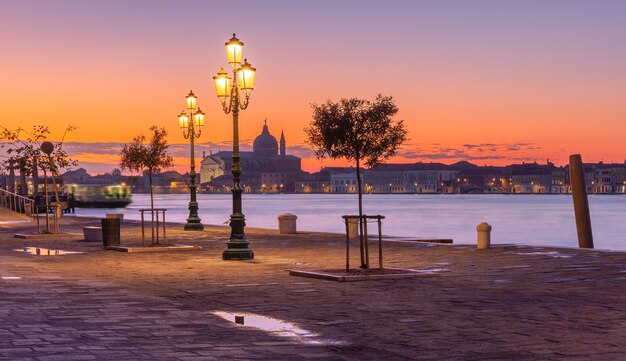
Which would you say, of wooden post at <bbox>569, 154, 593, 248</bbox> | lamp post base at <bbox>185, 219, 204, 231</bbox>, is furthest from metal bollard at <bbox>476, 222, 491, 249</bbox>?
lamp post base at <bbox>185, 219, 204, 231</bbox>

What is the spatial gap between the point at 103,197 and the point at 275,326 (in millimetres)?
145837

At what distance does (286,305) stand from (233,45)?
12.4 m

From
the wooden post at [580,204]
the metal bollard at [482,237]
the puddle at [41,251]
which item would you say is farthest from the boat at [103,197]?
the metal bollard at [482,237]

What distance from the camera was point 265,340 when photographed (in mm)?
11305

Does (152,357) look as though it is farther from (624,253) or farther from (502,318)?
(624,253)

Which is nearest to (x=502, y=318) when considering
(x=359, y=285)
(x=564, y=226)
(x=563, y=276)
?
(x=359, y=285)

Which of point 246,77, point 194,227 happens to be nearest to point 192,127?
point 194,227

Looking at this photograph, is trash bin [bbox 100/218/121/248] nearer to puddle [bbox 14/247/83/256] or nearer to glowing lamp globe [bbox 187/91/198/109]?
puddle [bbox 14/247/83/256]

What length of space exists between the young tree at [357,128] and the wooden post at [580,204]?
818cm

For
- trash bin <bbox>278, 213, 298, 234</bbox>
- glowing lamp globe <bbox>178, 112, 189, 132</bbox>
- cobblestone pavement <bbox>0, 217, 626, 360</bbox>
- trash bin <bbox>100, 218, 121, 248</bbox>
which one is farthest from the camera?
glowing lamp globe <bbox>178, 112, 189, 132</bbox>

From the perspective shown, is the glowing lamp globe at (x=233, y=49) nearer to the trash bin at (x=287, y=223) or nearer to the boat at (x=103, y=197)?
the trash bin at (x=287, y=223)

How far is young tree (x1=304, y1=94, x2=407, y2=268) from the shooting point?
28.8m

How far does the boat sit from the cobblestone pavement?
5162 inches

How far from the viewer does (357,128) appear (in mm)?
28797
